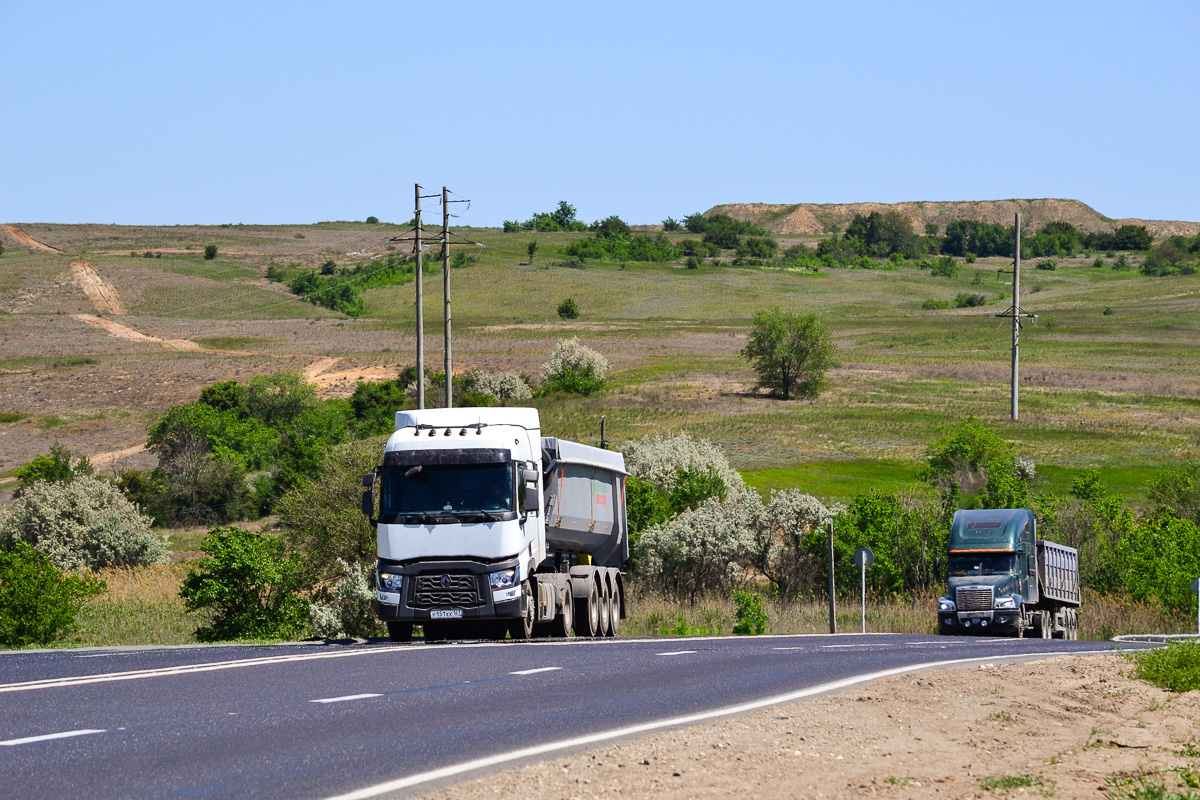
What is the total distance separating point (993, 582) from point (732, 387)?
61554mm

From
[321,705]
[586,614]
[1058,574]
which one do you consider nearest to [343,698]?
[321,705]

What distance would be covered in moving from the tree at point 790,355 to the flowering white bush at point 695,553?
5029cm

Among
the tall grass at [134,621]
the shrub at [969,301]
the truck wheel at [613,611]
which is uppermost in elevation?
the shrub at [969,301]

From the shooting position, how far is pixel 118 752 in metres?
9.30

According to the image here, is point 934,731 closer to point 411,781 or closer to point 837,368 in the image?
point 411,781

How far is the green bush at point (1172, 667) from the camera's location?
1509 cm

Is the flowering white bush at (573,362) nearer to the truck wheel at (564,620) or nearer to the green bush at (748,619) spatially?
the green bush at (748,619)

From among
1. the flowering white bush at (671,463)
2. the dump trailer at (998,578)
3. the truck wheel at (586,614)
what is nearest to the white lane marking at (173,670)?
the truck wheel at (586,614)

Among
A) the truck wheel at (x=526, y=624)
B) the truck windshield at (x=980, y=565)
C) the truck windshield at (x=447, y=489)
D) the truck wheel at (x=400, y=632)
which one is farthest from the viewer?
the truck windshield at (x=980, y=565)

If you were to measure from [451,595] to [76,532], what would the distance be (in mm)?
33932

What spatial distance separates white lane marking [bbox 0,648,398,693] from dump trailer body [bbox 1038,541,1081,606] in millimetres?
24491

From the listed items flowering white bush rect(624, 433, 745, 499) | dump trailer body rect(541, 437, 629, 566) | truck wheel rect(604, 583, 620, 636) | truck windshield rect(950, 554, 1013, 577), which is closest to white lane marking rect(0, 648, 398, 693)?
dump trailer body rect(541, 437, 629, 566)

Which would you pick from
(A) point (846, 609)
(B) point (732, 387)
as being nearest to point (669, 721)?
(A) point (846, 609)

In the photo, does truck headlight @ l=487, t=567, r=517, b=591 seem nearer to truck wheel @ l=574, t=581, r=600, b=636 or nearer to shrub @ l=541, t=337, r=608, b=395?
truck wheel @ l=574, t=581, r=600, b=636
